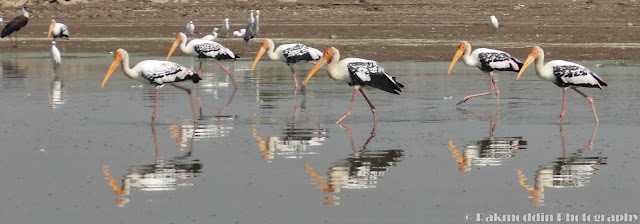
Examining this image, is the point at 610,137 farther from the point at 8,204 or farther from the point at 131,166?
the point at 8,204

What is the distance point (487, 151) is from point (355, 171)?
73.7 inches

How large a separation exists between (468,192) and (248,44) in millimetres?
24618

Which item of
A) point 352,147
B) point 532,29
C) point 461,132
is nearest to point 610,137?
point 461,132

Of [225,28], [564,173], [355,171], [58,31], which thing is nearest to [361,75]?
[355,171]

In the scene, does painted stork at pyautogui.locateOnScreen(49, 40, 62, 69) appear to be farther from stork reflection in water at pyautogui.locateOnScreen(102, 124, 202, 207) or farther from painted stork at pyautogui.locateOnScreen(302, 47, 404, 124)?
stork reflection in water at pyautogui.locateOnScreen(102, 124, 202, 207)

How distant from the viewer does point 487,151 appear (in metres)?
12.1

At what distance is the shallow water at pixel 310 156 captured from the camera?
9.08m

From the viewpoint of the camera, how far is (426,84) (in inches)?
822

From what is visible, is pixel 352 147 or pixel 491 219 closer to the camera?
pixel 491 219

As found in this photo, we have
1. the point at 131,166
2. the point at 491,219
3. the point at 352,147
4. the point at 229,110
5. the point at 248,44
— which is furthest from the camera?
the point at 248,44

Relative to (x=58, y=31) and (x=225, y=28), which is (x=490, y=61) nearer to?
(x=58, y=31)

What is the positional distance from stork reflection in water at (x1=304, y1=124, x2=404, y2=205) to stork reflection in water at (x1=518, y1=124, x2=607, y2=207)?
1269mm

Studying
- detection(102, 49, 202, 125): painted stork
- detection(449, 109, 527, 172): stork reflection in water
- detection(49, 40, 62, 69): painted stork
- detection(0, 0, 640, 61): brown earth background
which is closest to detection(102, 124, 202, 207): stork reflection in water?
detection(449, 109, 527, 172): stork reflection in water

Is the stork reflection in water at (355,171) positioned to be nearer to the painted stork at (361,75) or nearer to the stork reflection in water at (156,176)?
the stork reflection in water at (156,176)
